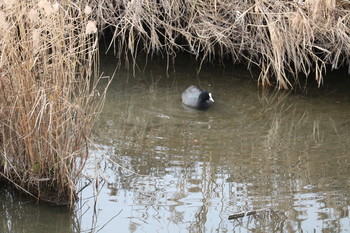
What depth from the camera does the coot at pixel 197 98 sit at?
729 centimetres

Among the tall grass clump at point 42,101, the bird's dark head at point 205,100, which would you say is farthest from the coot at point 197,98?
the tall grass clump at point 42,101

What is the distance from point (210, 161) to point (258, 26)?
220cm

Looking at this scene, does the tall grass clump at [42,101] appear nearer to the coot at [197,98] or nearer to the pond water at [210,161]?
the pond water at [210,161]

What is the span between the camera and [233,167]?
6.02 meters

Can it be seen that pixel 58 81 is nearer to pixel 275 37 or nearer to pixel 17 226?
pixel 17 226

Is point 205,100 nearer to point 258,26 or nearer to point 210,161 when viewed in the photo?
point 258,26

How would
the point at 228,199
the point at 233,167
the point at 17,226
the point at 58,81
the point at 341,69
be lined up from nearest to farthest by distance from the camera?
the point at 58,81 < the point at 17,226 < the point at 228,199 < the point at 233,167 < the point at 341,69

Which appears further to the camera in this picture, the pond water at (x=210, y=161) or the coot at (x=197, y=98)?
the coot at (x=197, y=98)

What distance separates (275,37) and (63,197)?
10.9 feet

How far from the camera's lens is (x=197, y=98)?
7309mm

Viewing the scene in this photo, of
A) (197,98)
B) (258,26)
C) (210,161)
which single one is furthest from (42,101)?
(258,26)

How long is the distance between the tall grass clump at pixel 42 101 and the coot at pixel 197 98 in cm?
249

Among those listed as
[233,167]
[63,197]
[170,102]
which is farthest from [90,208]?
[170,102]

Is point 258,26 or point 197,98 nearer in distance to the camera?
point 197,98
